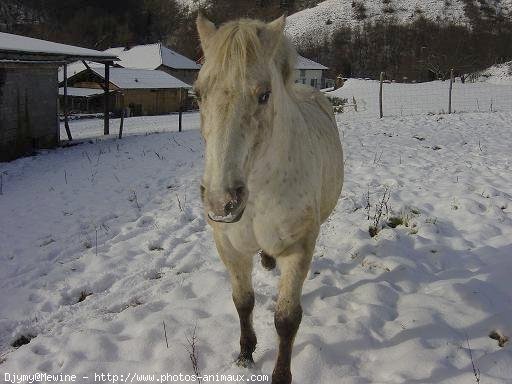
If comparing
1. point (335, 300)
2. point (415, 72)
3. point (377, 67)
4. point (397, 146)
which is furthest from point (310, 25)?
point (335, 300)

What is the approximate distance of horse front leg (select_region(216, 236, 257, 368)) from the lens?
272cm

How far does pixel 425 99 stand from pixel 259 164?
21.1 metres

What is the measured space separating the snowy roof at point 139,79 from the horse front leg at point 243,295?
95.6 ft

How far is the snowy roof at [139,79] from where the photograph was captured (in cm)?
3014

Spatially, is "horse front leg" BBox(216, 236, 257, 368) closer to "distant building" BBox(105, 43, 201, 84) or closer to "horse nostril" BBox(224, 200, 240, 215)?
"horse nostril" BBox(224, 200, 240, 215)

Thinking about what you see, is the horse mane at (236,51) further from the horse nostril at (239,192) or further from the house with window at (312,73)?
the house with window at (312,73)

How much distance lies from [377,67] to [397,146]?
33014mm

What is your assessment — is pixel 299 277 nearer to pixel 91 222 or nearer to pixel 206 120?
pixel 206 120

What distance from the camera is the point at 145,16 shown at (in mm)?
59906

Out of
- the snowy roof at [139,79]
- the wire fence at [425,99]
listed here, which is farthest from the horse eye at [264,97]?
the snowy roof at [139,79]

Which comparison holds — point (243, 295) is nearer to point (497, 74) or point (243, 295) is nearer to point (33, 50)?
point (33, 50)

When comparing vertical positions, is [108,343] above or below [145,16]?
below

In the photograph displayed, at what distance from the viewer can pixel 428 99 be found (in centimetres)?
2091

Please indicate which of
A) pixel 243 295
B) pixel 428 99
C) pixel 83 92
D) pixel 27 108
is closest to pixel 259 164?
pixel 243 295
